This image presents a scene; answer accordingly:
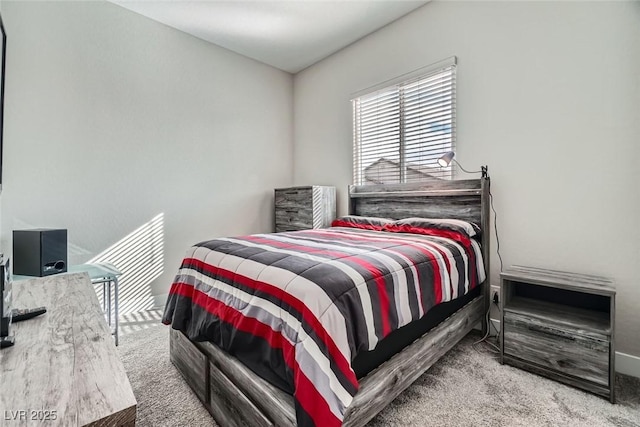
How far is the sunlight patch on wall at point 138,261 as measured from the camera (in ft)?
9.07

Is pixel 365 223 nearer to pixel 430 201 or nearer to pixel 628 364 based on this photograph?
pixel 430 201

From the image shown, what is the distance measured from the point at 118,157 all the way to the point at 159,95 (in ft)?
2.48

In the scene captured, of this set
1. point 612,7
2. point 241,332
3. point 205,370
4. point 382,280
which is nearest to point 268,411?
point 241,332

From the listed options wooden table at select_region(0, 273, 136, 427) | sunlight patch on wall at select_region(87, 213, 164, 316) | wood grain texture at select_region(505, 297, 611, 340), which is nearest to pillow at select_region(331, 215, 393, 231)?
wood grain texture at select_region(505, 297, 611, 340)

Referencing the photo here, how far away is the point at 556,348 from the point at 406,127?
2.12m

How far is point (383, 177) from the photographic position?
10.5 ft

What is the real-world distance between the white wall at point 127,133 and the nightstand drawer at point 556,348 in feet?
9.44

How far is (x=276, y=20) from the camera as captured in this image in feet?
9.81

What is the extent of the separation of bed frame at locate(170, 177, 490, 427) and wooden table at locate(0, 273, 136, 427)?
574 mm

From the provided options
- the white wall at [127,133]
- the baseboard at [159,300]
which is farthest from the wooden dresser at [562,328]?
the baseboard at [159,300]

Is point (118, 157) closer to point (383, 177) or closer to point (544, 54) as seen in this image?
point (383, 177)

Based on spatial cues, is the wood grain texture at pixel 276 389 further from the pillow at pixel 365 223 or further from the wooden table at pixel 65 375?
the pillow at pixel 365 223

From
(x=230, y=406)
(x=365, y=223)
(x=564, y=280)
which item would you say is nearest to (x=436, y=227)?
(x=365, y=223)

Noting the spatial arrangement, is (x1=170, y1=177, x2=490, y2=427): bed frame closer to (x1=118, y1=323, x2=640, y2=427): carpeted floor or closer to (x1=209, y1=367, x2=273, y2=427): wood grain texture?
(x1=209, y1=367, x2=273, y2=427): wood grain texture
